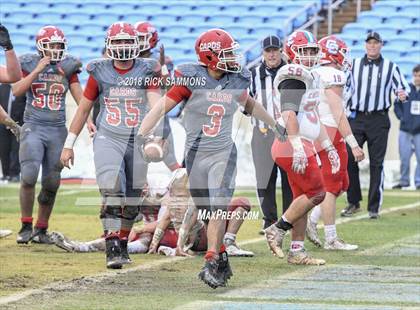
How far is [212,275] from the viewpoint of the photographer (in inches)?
277

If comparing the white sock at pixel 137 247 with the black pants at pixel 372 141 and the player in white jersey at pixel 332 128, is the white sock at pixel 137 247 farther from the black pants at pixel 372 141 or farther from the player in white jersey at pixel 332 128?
the black pants at pixel 372 141

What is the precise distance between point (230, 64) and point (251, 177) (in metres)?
8.49

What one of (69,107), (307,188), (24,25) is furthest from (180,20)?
(307,188)

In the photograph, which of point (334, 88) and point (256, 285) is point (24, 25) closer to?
point (334, 88)

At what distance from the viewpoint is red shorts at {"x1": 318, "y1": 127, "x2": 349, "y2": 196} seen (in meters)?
9.17

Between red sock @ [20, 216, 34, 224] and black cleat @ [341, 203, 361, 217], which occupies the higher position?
red sock @ [20, 216, 34, 224]

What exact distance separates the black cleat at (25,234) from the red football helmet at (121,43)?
206cm

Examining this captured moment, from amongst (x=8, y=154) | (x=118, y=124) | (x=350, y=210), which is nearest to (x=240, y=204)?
(x=118, y=124)

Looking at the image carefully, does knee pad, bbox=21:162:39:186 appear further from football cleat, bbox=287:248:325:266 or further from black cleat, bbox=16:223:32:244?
football cleat, bbox=287:248:325:266

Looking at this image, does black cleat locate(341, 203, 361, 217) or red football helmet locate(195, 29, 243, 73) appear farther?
black cleat locate(341, 203, 361, 217)

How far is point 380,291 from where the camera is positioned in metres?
7.01

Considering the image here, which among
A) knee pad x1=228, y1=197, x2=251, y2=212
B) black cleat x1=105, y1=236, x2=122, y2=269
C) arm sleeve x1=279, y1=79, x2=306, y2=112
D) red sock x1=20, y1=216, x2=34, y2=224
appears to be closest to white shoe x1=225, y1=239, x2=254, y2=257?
knee pad x1=228, y1=197, x2=251, y2=212

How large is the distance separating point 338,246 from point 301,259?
103 cm

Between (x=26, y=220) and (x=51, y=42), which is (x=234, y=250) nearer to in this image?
(x=26, y=220)
